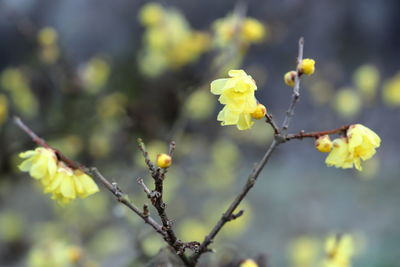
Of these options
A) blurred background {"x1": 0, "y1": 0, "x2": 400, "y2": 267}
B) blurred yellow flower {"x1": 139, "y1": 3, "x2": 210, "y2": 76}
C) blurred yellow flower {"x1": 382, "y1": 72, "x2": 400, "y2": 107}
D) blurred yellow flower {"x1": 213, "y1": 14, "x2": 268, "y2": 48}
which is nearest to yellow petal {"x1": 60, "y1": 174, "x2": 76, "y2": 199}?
blurred background {"x1": 0, "y1": 0, "x2": 400, "y2": 267}

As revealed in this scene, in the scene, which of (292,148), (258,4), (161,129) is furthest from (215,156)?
(258,4)

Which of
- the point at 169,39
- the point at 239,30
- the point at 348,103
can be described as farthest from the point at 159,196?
the point at 348,103

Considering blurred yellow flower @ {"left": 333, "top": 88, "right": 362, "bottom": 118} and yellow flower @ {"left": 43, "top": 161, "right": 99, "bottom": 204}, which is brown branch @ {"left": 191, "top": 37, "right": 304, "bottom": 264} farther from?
blurred yellow flower @ {"left": 333, "top": 88, "right": 362, "bottom": 118}

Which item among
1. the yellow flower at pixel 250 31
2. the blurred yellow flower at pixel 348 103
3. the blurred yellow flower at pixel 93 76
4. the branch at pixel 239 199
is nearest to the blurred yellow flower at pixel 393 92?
the blurred yellow flower at pixel 348 103

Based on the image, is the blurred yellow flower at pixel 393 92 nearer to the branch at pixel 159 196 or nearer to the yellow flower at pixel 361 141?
the yellow flower at pixel 361 141

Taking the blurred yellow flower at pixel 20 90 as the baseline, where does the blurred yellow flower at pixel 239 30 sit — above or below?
below

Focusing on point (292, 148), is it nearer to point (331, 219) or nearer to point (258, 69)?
point (258, 69)
